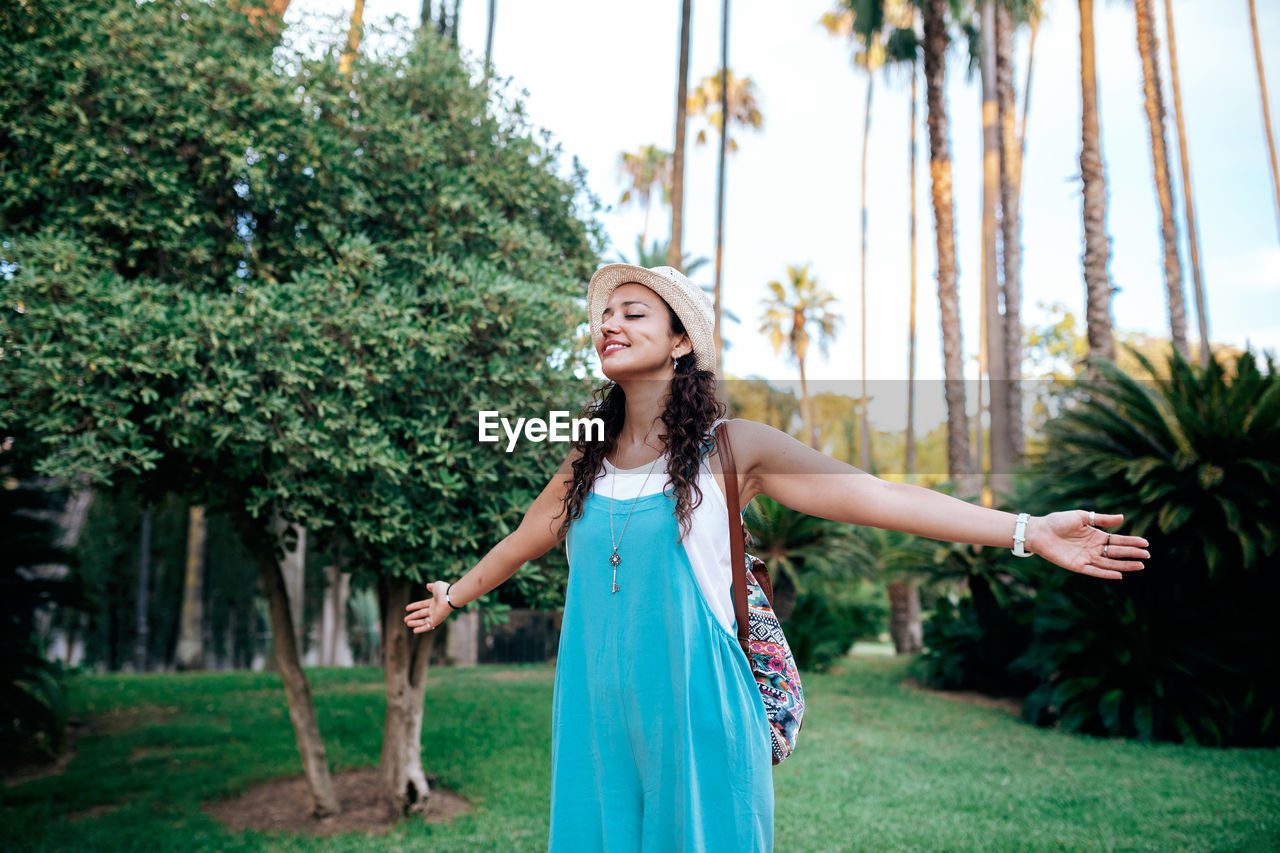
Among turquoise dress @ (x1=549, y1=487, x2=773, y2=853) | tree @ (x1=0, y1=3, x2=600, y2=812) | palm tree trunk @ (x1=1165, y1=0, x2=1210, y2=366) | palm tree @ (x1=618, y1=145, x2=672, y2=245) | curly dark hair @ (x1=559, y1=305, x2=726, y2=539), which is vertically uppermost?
palm tree @ (x1=618, y1=145, x2=672, y2=245)

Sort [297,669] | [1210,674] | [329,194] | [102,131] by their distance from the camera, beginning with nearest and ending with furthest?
[102,131], [329,194], [297,669], [1210,674]

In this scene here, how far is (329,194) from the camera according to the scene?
17.9 feet

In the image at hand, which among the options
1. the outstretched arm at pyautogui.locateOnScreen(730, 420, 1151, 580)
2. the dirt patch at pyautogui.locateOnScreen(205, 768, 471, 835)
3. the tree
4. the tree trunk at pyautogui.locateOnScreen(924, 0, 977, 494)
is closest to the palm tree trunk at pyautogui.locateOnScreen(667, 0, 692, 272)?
the tree trunk at pyautogui.locateOnScreen(924, 0, 977, 494)

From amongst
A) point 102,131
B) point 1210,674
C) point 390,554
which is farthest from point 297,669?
point 1210,674

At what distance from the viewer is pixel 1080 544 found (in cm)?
178

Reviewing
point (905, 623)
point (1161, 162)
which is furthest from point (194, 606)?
point (1161, 162)

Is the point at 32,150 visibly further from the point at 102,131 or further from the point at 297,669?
the point at 297,669

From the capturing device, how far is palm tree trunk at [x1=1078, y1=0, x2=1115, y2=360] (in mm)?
11234

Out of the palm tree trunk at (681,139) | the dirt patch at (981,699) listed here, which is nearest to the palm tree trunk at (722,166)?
the palm tree trunk at (681,139)

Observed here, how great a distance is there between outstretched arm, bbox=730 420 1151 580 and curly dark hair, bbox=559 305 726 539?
0.32ft

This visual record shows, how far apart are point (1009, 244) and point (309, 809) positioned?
15221 mm

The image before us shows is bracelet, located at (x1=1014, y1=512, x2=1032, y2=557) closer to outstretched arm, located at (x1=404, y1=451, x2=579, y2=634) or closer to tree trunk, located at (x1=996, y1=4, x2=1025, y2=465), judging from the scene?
outstretched arm, located at (x1=404, y1=451, x2=579, y2=634)

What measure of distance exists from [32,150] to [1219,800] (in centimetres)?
830

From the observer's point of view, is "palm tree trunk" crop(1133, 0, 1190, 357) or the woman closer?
the woman
